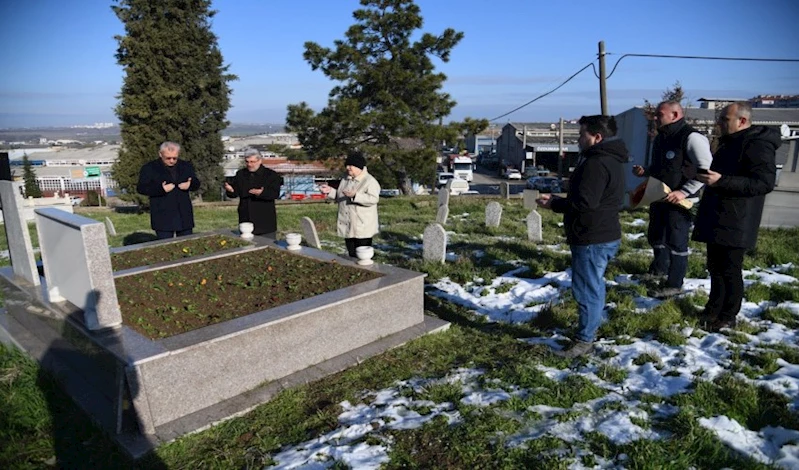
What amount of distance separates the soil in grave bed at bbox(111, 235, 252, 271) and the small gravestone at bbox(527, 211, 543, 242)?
4.85 metres

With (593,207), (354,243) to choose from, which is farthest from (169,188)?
(593,207)

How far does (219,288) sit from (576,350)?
11.7 ft

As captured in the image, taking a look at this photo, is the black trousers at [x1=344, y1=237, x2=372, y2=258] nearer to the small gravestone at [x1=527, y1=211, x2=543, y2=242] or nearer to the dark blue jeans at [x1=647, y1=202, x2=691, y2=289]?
the dark blue jeans at [x1=647, y1=202, x2=691, y2=289]

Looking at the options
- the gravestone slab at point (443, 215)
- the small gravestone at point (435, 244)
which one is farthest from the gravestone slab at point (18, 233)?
the gravestone slab at point (443, 215)

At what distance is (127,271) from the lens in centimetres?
580

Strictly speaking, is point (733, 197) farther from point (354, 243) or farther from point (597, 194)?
point (354, 243)

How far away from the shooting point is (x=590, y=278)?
3.94m

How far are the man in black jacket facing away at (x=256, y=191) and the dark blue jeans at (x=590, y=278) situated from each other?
15.7 ft

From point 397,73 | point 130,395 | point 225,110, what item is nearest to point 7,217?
point 130,395

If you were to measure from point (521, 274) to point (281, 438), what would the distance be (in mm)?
4359

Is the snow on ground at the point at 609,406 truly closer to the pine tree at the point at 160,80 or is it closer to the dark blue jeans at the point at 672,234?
the dark blue jeans at the point at 672,234

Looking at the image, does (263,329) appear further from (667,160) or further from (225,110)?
(225,110)

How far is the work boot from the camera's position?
13.4 feet

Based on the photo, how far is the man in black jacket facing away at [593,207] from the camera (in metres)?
3.72
